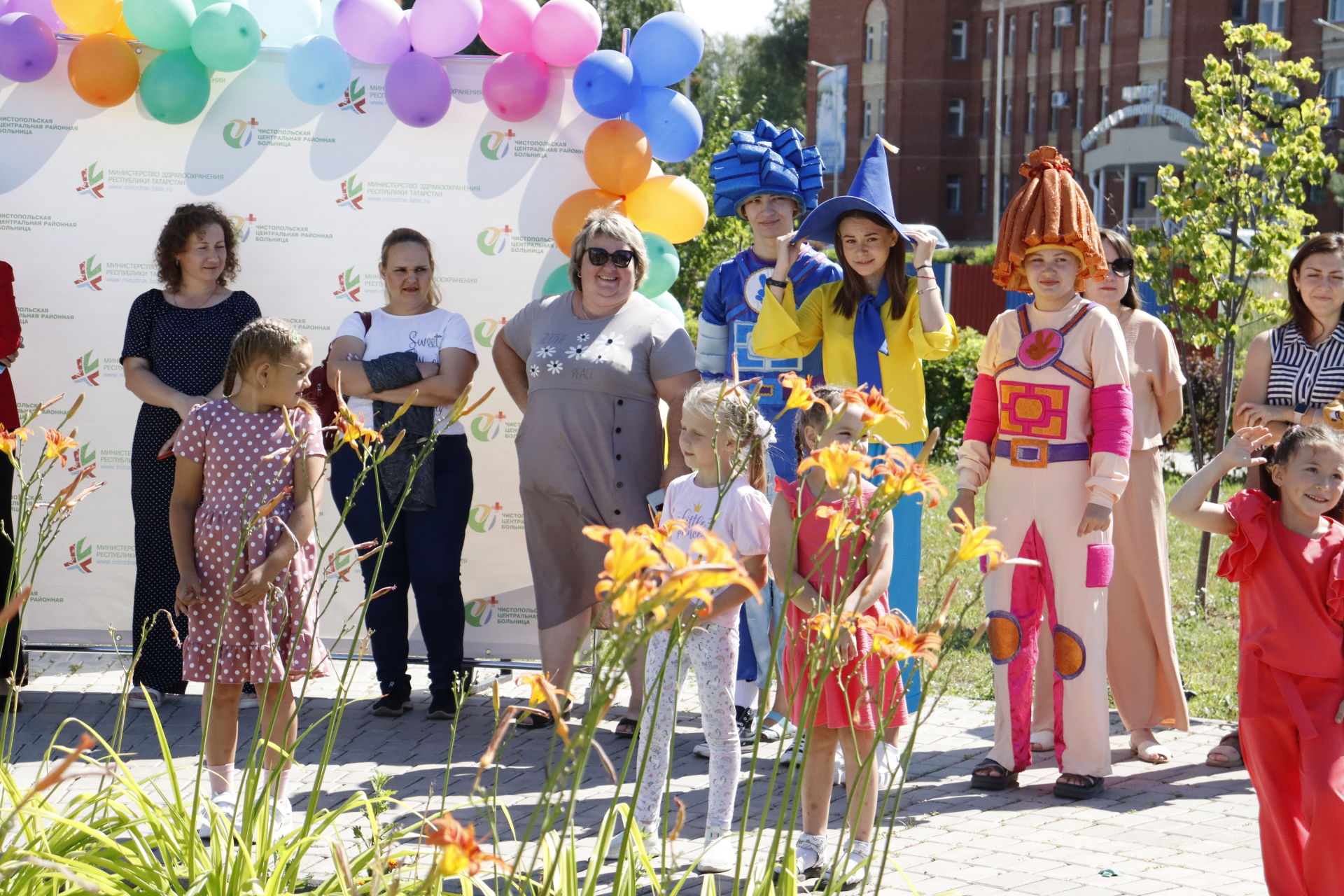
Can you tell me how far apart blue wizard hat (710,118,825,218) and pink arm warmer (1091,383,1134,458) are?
1.53m

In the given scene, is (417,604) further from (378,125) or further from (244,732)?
(378,125)

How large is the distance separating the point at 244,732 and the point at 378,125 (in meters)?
2.55

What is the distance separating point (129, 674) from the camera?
2598 mm

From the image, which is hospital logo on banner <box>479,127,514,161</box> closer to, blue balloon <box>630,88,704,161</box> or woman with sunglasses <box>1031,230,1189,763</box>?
blue balloon <box>630,88,704,161</box>

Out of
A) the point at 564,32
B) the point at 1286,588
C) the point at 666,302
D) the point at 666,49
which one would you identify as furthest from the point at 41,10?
the point at 1286,588

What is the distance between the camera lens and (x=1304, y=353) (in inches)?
185

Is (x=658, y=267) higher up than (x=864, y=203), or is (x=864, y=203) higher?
(x=864, y=203)

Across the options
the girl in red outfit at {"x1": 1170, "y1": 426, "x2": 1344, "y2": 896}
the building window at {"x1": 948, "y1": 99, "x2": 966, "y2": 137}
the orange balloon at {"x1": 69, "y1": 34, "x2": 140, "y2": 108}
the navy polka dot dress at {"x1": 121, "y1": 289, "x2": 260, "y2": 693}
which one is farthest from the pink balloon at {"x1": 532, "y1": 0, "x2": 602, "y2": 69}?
Answer: the building window at {"x1": 948, "y1": 99, "x2": 966, "y2": 137}

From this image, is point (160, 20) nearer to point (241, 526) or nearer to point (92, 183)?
point (92, 183)

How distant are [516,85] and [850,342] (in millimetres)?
1807

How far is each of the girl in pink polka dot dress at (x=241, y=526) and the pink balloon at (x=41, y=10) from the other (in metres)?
2.52

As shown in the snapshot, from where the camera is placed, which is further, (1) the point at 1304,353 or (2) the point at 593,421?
(2) the point at 593,421

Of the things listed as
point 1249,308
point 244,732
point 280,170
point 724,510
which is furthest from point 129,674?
point 1249,308

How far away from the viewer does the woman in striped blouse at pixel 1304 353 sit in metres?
4.59
